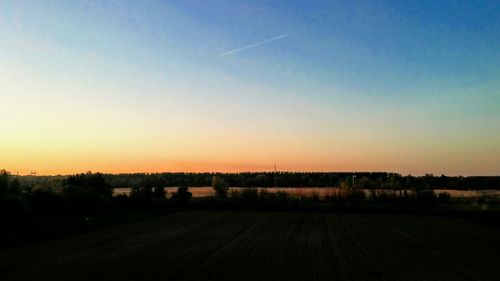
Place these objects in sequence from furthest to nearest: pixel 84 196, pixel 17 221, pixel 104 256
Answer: pixel 84 196, pixel 17 221, pixel 104 256

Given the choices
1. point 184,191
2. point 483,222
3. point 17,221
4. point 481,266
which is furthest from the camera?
point 184,191

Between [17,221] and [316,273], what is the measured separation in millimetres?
14627

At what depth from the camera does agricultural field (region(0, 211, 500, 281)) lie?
8.98m

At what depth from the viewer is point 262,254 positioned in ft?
37.0

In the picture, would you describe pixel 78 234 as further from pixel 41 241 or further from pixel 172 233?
pixel 172 233

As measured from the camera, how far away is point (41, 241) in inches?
536

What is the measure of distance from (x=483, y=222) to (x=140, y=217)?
595 inches

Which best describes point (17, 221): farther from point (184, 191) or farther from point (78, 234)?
point (184, 191)

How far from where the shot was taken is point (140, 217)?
2228 cm

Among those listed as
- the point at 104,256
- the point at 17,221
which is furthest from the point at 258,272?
the point at 17,221

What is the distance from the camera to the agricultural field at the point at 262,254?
8.98m

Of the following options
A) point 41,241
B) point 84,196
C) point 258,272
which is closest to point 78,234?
point 41,241

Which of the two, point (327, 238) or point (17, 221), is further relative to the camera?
point (17, 221)

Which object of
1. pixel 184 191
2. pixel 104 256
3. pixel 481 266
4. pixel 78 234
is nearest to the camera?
pixel 481 266
